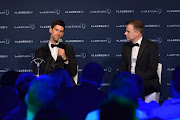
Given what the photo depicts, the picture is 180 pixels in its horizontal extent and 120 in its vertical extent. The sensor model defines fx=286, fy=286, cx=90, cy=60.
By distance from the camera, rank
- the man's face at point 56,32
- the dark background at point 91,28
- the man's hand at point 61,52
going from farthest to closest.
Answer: the dark background at point 91,28
the man's face at point 56,32
the man's hand at point 61,52

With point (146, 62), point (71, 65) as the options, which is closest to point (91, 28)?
point (71, 65)

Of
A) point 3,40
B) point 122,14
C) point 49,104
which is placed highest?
point 122,14

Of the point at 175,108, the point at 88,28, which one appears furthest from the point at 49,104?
the point at 88,28

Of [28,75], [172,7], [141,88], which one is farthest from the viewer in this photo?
[172,7]

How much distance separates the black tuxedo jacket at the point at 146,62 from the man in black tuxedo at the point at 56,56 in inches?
35.4

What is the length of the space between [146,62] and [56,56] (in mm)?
1540

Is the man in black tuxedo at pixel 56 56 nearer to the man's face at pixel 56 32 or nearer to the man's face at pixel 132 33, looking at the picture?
the man's face at pixel 56 32

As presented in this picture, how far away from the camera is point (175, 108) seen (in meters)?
2.06

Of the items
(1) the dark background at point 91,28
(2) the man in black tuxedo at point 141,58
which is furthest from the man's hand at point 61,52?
(1) the dark background at point 91,28

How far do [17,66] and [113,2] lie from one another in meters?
2.57

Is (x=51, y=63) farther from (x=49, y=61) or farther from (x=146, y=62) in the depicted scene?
(x=146, y=62)

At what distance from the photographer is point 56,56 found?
497 cm

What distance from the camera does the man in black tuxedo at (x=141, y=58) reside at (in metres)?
4.66

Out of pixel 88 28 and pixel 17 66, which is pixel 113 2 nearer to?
pixel 88 28
